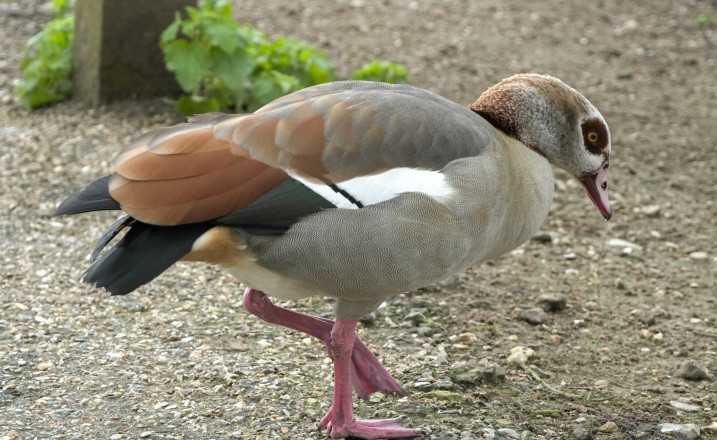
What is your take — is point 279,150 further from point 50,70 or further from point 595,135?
point 50,70

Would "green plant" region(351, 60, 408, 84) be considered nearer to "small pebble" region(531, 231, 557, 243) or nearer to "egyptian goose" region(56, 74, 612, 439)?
"small pebble" region(531, 231, 557, 243)

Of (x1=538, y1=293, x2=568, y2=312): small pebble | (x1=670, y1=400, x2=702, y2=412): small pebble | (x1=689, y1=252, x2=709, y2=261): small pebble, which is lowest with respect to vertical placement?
(x1=689, y1=252, x2=709, y2=261): small pebble

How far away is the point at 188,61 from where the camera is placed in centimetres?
662

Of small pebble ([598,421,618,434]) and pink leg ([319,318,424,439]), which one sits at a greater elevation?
pink leg ([319,318,424,439])

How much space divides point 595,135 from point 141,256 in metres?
2.10

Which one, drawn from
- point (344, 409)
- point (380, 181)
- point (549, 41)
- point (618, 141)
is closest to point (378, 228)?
point (380, 181)

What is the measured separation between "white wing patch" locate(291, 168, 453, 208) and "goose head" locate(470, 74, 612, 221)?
0.67 m

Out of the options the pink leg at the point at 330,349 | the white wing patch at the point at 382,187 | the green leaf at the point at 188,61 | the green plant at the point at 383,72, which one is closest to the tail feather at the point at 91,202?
the white wing patch at the point at 382,187

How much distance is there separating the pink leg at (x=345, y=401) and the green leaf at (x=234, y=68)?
318 centimetres

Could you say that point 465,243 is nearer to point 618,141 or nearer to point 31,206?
point 31,206

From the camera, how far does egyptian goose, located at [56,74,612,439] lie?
3.51 m

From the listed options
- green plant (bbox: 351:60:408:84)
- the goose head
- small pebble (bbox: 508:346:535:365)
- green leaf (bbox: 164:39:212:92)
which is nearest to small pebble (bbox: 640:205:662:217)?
green plant (bbox: 351:60:408:84)

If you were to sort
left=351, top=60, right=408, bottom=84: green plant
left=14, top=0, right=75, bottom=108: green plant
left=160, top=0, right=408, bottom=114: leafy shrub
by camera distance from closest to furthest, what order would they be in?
left=160, top=0, right=408, bottom=114: leafy shrub, left=351, top=60, right=408, bottom=84: green plant, left=14, top=0, right=75, bottom=108: green plant

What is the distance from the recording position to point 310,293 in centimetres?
380
